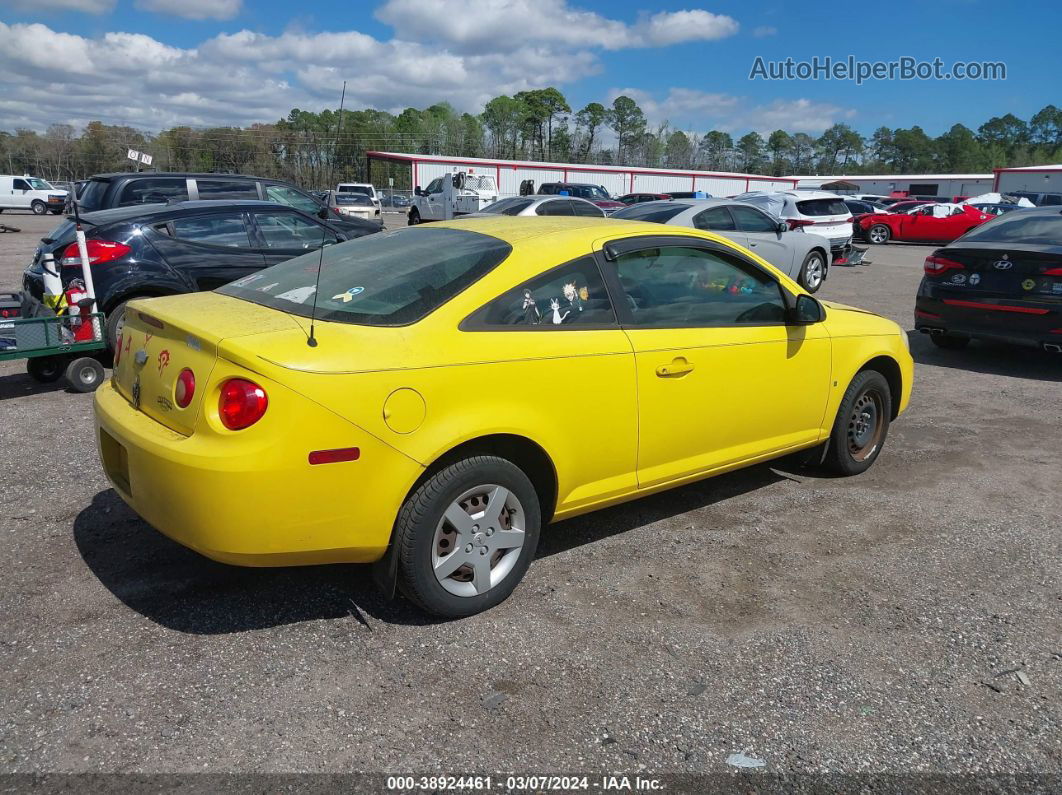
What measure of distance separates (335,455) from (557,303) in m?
1.22

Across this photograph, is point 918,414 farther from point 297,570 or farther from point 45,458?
point 45,458

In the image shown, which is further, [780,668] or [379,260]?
[379,260]

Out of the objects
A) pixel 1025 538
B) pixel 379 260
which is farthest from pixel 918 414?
pixel 379 260

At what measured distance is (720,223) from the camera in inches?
496

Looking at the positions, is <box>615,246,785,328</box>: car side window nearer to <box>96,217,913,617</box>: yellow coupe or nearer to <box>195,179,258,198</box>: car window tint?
<box>96,217,913,617</box>: yellow coupe

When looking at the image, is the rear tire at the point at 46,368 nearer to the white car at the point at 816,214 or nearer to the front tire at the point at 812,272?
the front tire at the point at 812,272

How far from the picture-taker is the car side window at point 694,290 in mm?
3836

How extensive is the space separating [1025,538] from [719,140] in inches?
5205

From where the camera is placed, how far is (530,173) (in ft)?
151

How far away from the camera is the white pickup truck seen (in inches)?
1121

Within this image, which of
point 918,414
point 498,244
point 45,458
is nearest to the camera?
point 498,244

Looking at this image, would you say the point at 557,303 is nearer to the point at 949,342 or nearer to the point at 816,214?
the point at 949,342

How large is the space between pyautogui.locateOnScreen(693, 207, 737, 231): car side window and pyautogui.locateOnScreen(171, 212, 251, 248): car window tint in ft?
22.6

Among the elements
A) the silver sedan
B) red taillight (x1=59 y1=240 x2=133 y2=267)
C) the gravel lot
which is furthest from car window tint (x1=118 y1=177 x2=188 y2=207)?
the gravel lot
